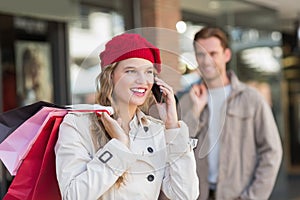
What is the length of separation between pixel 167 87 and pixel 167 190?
385 millimetres

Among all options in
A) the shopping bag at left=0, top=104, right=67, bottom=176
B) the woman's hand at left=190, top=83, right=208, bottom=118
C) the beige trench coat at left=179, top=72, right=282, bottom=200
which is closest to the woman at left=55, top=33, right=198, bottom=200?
the shopping bag at left=0, top=104, right=67, bottom=176

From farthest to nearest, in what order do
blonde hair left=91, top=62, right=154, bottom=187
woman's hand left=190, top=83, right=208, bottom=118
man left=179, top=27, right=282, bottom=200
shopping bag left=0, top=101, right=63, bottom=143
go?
man left=179, top=27, right=282, bottom=200 → woman's hand left=190, top=83, right=208, bottom=118 → shopping bag left=0, top=101, right=63, bottom=143 → blonde hair left=91, top=62, right=154, bottom=187

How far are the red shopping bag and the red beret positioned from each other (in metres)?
0.29

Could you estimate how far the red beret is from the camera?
227 cm

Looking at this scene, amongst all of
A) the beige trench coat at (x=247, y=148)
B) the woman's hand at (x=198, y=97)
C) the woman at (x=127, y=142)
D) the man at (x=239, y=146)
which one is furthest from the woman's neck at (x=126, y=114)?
the beige trench coat at (x=247, y=148)

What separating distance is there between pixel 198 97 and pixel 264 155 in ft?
2.90

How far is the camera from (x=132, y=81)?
2244 millimetres

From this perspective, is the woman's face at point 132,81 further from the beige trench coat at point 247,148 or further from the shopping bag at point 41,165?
the beige trench coat at point 247,148

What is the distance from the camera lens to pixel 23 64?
704 cm

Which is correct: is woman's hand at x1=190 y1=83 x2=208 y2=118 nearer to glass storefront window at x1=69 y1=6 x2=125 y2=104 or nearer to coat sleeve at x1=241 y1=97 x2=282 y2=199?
coat sleeve at x1=241 y1=97 x2=282 y2=199

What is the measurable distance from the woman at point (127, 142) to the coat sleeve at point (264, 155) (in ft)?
5.30

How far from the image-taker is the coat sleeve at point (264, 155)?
3.90 m

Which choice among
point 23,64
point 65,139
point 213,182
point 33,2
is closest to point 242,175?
point 213,182

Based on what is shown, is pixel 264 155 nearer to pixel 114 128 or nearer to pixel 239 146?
pixel 239 146
